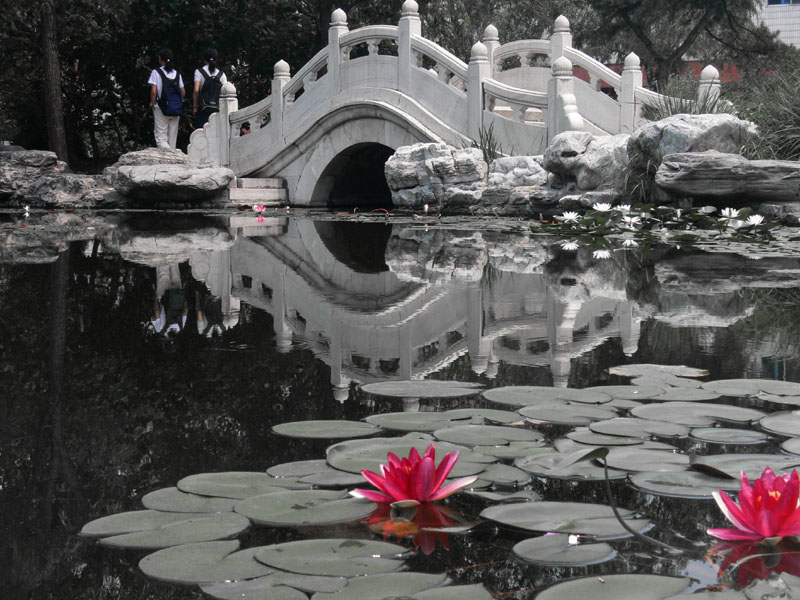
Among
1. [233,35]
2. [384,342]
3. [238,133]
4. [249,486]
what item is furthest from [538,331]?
[233,35]

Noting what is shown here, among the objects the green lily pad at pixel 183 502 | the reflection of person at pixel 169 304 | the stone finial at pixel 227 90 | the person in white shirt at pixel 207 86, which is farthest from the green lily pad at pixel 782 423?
the person in white shirt at pixel 207 86

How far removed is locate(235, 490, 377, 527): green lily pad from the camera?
1.73 metres

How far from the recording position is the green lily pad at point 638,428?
2.29m

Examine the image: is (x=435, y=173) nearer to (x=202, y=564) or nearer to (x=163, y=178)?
(x=163, y=178)

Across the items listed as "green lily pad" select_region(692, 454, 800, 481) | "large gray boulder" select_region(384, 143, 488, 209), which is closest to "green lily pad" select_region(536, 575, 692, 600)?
"green lily pad" select_region(692, 454, 800, 481)

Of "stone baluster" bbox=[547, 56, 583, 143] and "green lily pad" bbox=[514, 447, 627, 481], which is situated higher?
"stone baluster" bbox=[547, 56, 583, 143]

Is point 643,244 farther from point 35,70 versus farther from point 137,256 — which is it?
point 35,70

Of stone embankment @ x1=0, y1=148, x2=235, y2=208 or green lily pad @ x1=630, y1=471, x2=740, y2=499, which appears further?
stone embankment @ x1=0, y1=148, x2=235, y2=208

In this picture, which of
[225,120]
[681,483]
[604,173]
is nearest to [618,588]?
[681,483]

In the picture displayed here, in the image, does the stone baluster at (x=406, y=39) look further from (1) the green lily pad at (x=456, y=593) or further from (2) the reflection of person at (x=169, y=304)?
(1) the green lily pad at (x=456, y=593)

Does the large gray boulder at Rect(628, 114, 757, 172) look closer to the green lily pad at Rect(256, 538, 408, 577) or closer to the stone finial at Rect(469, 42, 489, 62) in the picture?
the stone finial at Rect(469, 42, 489, 62)

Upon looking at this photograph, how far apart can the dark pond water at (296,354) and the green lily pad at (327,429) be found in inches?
1.1

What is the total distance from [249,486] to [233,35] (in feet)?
61.8

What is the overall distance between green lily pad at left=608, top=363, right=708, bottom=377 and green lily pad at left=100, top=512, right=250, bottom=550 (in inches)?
60.5
